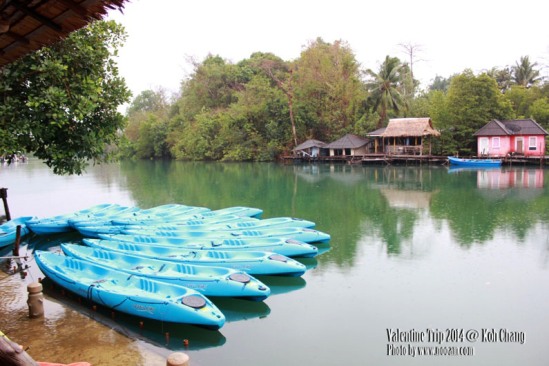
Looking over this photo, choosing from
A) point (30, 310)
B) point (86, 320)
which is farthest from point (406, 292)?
point (30, 310)

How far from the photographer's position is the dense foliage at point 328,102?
1524 inches

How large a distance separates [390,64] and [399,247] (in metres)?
35.4

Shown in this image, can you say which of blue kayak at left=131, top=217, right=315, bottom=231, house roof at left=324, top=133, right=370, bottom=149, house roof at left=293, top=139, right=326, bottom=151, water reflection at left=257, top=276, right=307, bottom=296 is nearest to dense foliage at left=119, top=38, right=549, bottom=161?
house roof at left=324, top=133, right=370, bottom=149

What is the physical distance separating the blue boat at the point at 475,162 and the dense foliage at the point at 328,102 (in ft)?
9.53

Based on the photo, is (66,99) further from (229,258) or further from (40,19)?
(40,19)

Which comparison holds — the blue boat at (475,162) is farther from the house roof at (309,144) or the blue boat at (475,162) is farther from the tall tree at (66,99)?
the tall tree at (66,99)

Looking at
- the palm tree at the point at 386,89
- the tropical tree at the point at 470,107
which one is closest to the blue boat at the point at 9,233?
the tropical tree at the point at 470,107

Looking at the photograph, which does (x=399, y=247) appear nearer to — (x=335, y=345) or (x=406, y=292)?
(x=406, y=292)

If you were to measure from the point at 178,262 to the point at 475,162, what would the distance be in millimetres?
32591

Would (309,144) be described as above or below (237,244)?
above

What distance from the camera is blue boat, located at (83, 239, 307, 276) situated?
32.4 ft

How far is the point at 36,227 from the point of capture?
15.2 m

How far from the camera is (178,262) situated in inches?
387

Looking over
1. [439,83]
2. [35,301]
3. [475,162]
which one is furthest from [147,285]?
[439,83]
